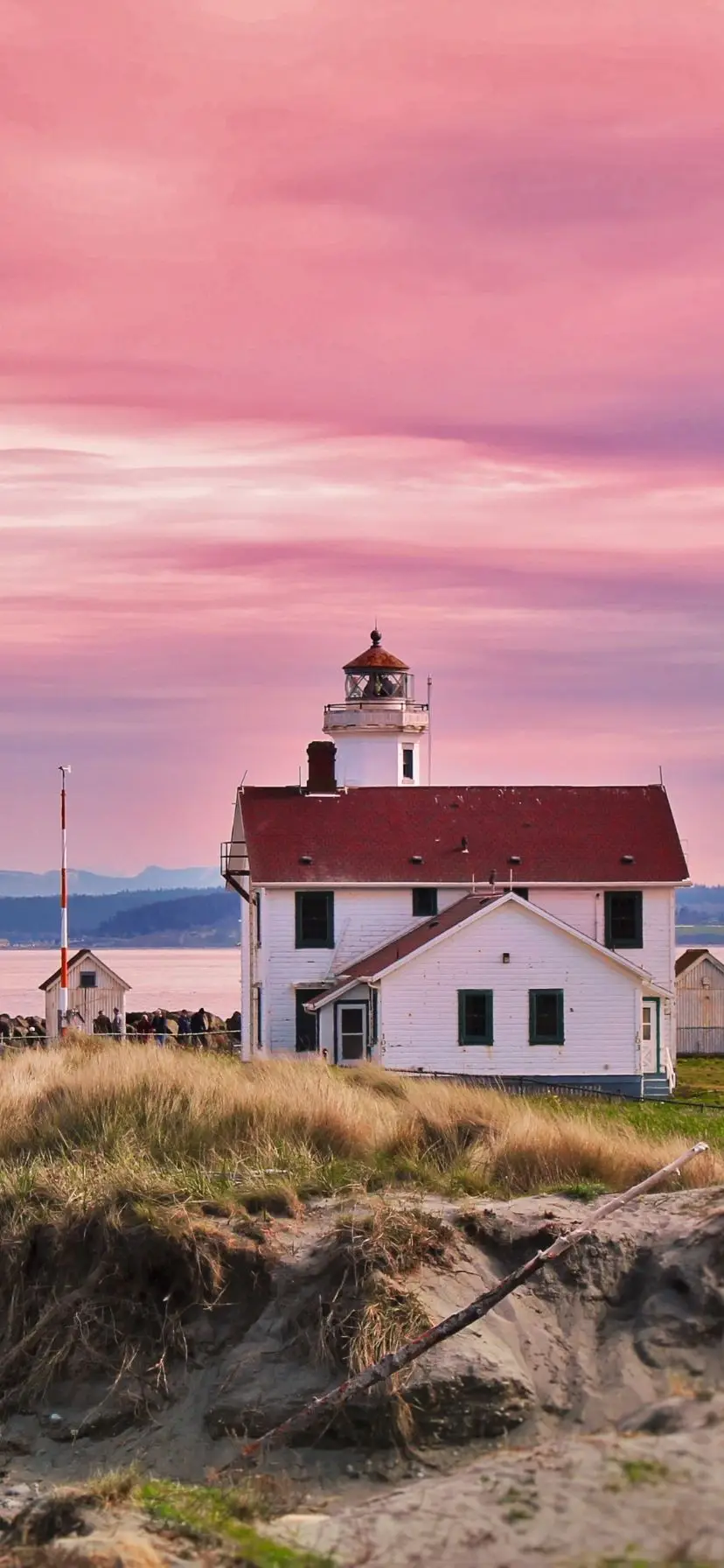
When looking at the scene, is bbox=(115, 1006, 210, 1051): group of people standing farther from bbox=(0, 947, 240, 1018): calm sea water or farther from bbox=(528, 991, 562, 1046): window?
bbox=(0, 947, 240, 1018): calm sea water

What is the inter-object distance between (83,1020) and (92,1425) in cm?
3537

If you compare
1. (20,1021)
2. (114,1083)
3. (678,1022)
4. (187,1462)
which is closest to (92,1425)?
(187,1462)

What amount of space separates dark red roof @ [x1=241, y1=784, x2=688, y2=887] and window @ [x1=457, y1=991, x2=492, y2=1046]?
4938 millimetres

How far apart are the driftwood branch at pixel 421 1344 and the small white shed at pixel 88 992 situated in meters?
35.5

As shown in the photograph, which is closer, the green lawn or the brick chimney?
the green lawn

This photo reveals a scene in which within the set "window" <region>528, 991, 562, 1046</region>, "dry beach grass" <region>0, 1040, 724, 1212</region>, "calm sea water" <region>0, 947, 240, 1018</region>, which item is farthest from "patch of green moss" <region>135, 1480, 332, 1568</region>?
"calm sea water" <region>0, 947, 240, 1018</region>

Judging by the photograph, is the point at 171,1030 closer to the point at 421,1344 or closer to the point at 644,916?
the point at 644,916

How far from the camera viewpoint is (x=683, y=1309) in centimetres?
1436

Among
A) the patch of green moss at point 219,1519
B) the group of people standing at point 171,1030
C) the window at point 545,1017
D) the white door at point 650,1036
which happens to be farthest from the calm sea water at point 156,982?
the patch of green moss at point 219,1519

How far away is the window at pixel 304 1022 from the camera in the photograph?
147 ft

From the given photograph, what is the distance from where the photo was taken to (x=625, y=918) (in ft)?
151

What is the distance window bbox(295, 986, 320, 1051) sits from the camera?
44.7m

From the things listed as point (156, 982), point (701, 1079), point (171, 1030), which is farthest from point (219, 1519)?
point (156, 982)

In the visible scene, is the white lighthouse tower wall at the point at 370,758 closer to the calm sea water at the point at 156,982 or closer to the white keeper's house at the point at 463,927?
the white keeper's house at the point at 463,927
